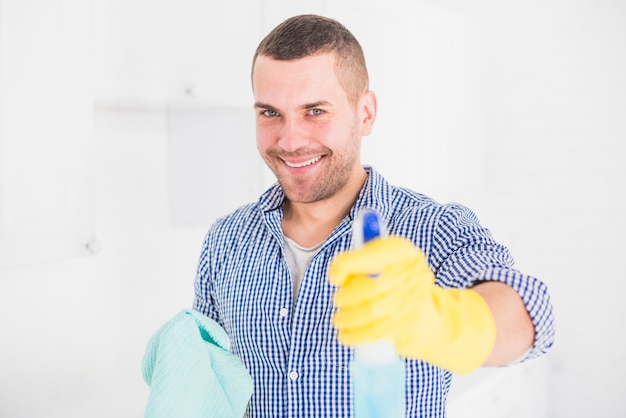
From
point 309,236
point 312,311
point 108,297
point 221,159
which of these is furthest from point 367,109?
point 108,297

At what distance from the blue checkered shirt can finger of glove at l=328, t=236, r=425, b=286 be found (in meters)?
0.51

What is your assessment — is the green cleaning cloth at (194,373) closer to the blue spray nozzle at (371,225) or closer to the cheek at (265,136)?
the cheek at (265,136)

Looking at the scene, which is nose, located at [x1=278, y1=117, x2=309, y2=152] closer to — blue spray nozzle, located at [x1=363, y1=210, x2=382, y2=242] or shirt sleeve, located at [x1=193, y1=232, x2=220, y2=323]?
shirt sleeve, located at [x1=193, y1=232, x2=220, y2=323]

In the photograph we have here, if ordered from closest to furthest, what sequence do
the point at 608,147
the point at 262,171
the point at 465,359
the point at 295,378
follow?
the point at 465,359 → the point at 295,378 → the point at 262,171 → the point at 608,147

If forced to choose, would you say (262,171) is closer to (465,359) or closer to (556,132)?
(465,359)

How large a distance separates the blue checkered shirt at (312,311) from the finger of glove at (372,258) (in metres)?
0.51

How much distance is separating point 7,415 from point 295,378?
920 millimetres

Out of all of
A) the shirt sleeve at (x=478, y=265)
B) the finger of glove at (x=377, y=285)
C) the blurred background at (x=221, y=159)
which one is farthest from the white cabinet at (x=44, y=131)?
the finger of glove at (x=377, y=285)

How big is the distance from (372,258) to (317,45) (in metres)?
0.80

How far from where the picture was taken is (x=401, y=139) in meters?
2.69

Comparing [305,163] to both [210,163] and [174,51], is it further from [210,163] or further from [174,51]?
[210,163]

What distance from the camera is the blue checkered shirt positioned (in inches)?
51.7

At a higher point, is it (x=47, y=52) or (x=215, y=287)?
(x=47, y=52)

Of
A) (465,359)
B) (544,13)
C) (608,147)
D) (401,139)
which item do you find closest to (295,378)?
(465,359)
